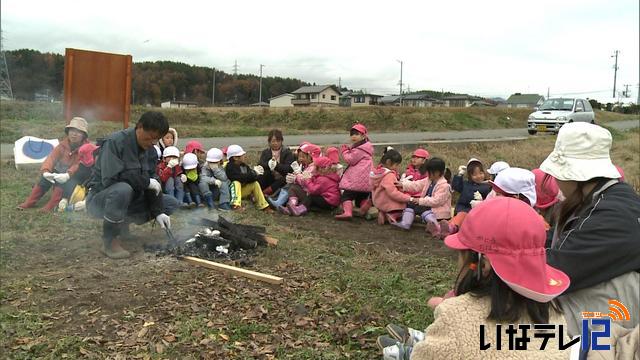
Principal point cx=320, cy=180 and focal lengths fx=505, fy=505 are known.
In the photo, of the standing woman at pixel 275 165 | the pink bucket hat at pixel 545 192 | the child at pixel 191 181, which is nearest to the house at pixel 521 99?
the standing woman at pixel 275 165

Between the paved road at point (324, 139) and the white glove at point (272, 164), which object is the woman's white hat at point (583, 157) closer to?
the white glove at point (272, 164)

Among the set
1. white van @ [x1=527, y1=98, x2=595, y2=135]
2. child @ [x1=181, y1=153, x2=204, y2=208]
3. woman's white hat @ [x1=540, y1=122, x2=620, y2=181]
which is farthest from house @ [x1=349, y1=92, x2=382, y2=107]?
woman's white hat @ [x1=540, y1=122, x2=620, y2=181]

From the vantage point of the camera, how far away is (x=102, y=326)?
3.17 m

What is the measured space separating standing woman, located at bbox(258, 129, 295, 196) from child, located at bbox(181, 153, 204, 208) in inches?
39.7

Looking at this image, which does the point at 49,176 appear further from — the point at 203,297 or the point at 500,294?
the point at 500,294

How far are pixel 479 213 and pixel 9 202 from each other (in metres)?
6.57

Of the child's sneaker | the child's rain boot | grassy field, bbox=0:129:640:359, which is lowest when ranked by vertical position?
grassy field, bbox=0:129:640:359

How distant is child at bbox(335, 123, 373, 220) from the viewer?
665 cm

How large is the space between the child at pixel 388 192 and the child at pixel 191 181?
2347mm

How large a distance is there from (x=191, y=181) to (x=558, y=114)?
14.4m

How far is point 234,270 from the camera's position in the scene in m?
4.02

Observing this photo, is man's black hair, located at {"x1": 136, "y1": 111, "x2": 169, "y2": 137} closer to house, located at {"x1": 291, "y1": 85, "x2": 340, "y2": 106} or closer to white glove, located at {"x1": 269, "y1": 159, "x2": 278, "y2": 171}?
white glove, located at {"x1": 269, "y1": 159, "x2": 278, "y2": 171}

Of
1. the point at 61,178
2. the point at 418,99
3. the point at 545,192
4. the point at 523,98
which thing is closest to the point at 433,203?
the point at 545,192

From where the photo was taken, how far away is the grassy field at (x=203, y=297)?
2.99 metres
